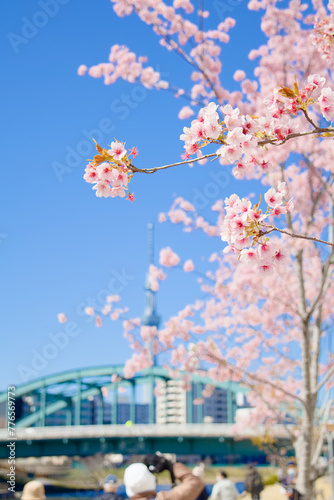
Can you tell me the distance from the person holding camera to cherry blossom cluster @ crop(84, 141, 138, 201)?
1.53 metres

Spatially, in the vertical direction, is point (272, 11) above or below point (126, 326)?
above

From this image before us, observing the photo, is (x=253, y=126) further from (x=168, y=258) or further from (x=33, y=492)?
(x=168, y=258)

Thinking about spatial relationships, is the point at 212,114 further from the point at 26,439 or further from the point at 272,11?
the point at 26,439

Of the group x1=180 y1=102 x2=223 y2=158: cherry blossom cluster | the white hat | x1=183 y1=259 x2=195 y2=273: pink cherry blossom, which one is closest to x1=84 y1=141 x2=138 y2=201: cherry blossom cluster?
x1=180 y1=102 x2=223 y2=158: cherry blossom cluster

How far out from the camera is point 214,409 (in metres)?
124

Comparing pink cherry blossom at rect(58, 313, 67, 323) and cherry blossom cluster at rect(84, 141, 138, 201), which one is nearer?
cherry blossom cluster at rect(84, 141, 138, 201)

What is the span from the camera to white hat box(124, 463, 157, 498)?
10.0ft

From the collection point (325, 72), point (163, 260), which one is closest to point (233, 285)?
point (163, 260)

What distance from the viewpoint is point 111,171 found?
9.34 feet

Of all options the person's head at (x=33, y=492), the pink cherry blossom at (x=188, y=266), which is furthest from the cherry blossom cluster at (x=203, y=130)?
the pink cherry blossom at (x=188, y=266)

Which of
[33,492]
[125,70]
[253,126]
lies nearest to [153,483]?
[33,492]

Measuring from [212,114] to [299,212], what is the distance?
782cm

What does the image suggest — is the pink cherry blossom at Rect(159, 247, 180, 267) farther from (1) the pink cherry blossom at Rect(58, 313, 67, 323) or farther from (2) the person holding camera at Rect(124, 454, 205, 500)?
(2) the person holding camera at Rect(124, 454, 205, 500)

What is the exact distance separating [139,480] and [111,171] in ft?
5.60
